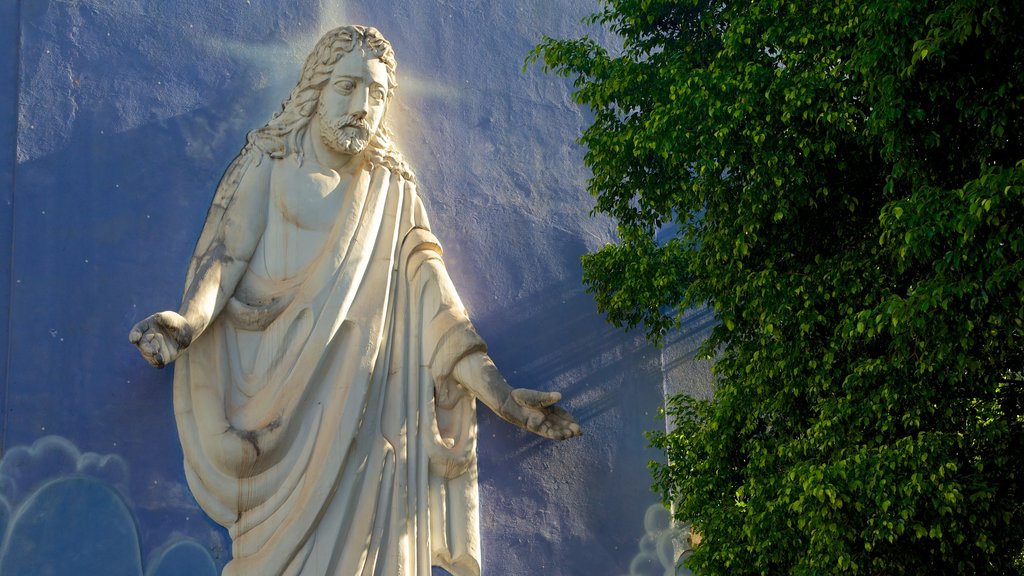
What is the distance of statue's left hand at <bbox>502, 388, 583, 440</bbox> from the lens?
6082mm

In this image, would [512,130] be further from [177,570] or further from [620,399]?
[177,570]

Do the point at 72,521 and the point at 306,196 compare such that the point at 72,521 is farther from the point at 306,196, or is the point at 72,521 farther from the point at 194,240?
the point at 306,196

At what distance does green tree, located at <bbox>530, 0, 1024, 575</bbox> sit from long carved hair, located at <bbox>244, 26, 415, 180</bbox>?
1033 mm

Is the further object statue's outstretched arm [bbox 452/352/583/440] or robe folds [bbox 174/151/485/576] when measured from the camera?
statue's outstretched arm [bbox 452/352/583/440]

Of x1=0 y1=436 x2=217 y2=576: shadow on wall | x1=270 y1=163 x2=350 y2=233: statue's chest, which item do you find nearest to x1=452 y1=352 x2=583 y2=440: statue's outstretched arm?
x1=270 y1=163 x2=350 y2=233: statue's chest

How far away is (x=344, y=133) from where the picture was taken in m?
6.15

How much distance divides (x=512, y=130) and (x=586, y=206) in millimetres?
569

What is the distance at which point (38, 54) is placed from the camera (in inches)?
234

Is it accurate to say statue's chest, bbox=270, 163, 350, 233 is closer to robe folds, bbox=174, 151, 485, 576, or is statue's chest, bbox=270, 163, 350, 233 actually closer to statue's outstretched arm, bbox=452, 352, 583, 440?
robe folds, bbox=174, 151, 485, 576

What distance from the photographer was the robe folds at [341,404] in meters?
5.72

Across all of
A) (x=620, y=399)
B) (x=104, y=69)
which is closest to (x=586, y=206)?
(x=620, y=399)

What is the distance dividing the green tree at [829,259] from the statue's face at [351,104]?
3.38 ft

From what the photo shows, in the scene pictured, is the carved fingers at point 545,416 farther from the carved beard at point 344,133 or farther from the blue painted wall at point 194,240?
the carved beard at point 344,133

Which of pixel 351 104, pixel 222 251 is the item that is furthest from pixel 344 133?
pixel 222 251
